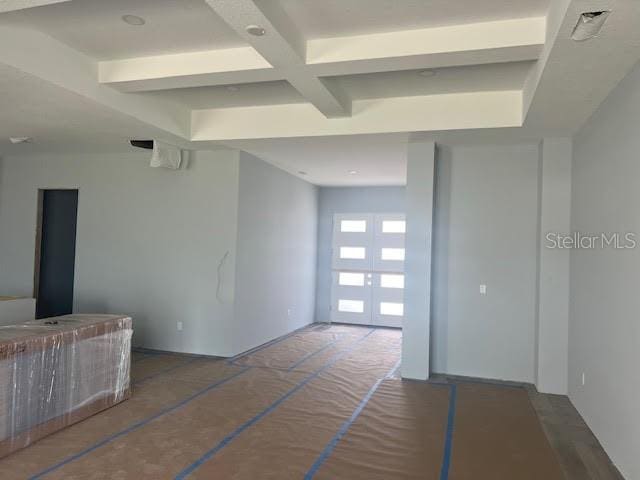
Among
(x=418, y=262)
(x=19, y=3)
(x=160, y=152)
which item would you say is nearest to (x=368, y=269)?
(x=418, y=262)

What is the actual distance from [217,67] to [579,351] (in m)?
3.86

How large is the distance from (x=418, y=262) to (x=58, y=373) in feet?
11.5

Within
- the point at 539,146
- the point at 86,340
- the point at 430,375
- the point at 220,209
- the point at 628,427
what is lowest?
the point at 430,375

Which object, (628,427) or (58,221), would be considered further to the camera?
(58,221)

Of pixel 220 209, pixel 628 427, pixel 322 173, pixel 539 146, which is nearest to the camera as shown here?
pixel 628 427

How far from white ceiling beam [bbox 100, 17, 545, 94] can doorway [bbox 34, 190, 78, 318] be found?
341cm

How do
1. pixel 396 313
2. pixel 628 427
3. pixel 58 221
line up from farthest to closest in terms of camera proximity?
pixel 396 313 < pixel 58 221 < pixel 628 427

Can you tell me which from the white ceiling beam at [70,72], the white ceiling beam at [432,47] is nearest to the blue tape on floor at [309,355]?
the white ceiling beam at [70,72]

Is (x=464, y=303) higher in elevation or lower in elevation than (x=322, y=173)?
lower

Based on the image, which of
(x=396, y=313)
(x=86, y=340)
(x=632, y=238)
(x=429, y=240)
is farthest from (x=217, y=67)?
(x=396, y=313)

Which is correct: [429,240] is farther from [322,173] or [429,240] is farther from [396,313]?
[396,313]

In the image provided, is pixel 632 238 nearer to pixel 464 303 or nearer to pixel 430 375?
pixel 464 303

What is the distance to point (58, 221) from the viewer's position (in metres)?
6.70

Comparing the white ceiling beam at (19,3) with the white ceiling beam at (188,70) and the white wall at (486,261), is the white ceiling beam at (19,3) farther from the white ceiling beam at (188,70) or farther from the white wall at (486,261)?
the white wall at (486,261)
